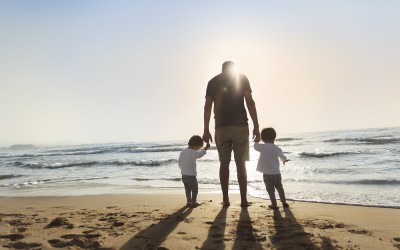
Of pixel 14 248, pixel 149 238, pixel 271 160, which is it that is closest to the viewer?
pixel 14 248

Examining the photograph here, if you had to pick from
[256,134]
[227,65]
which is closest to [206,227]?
[256,134]

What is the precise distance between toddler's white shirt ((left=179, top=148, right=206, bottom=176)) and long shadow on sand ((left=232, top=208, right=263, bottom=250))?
181cm

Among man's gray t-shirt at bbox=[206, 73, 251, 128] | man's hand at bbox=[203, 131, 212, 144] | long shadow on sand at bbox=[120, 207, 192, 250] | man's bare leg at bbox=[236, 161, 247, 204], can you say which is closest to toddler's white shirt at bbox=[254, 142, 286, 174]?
man's bare leg at bbox=[236, 161, 247, 204]

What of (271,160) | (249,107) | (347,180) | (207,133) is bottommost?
(347,180)

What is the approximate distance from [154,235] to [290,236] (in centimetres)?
134

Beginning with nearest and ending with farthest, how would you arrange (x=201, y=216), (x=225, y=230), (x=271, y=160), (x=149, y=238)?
(x=149, y=238) < (x=225, y=230) < (x=201, y=216) < (x=271, y=160)

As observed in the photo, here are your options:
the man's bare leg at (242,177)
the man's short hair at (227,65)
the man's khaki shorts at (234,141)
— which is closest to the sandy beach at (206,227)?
the man's bare leg at (242,177)

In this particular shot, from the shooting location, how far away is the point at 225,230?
3.72 metres

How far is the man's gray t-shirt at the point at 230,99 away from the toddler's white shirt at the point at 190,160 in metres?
0.77

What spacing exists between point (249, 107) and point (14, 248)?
3549mm

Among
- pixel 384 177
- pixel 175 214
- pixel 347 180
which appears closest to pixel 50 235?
pixel 175 214

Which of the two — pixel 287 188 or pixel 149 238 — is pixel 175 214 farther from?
pixel 287 188

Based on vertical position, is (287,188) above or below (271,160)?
below

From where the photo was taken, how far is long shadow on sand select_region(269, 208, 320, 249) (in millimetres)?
3111
